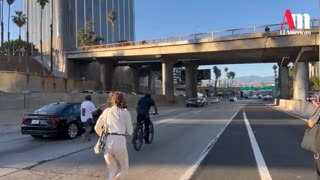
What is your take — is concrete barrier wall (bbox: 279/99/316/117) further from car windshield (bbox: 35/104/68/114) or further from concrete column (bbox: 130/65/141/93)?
concrete column (bbox: 130/65/141/93)

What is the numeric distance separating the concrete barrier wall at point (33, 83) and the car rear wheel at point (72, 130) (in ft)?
145

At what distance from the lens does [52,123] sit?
53.7 ft

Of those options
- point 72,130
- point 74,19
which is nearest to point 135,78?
point 74,19

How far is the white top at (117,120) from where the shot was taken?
7.11 metres

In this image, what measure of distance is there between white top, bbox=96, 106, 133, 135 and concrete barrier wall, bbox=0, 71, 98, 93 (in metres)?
54.5

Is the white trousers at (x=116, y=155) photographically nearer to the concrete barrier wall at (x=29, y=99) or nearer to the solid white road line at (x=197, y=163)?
the solid white road line at (x=197, y=163)

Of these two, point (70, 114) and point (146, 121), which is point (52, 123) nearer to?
point (70, 114)

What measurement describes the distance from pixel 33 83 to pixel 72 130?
2037 inches

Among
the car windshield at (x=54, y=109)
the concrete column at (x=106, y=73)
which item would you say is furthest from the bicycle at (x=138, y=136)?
the concrete column at (x=106, y=73)

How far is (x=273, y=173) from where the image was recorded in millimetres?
9859

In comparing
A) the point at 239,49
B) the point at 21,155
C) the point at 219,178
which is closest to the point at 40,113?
the point at 21,155

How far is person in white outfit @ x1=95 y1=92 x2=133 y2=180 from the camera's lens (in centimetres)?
Result: 704

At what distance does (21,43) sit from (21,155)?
396ft

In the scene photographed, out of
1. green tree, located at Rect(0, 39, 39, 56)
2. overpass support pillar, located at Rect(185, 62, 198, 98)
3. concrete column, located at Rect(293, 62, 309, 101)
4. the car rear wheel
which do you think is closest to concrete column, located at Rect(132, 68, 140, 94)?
overpass support pillar, located at Rect(185, 62, 198, 98)
